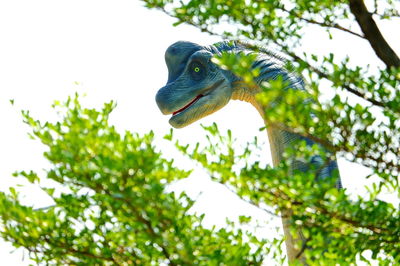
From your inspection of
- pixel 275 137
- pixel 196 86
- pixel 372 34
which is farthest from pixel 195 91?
pixel 372 34

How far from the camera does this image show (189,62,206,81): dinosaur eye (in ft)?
13.8

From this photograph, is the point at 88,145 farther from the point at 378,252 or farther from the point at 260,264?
the point at 378,252

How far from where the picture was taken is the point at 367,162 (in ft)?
11.3

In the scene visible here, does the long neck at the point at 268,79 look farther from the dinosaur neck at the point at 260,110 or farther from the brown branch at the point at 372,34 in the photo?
the brown branch at the point at 372,34

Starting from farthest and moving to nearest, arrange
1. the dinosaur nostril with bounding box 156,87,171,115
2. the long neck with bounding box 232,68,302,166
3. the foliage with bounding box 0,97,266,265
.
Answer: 1. the dinosaur nostril with bounding box 156,87,171,115
2. the long neck with bounding box 232,68,302,166
3. the foliage with bounding box 0,97,266,265

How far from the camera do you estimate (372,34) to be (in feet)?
12.4

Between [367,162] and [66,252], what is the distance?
1283mm

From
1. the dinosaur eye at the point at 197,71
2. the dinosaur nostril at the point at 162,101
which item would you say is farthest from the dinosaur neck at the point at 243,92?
the dinosaur nostril at the point at 162,101

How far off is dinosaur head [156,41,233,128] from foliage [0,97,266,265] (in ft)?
2.48

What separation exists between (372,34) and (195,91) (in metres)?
0.90

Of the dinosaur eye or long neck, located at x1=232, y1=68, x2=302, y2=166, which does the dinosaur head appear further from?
long neck, located at x1=232, y1=68, x2=302, y2=166

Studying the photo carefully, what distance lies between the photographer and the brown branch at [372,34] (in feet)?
12.3

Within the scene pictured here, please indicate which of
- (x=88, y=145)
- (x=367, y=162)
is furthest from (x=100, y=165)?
(x=367, y=162)

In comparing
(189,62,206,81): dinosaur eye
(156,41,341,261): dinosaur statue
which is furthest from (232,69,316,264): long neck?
(189,62,206,81): dinosaur eye
